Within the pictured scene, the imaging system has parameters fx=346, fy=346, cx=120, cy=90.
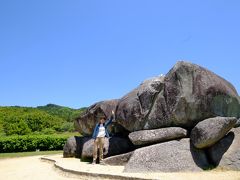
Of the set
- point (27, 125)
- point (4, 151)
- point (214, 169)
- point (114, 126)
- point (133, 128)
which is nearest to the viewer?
point (214, 169)

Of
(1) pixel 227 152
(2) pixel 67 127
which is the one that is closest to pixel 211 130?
(1) pixel 227 152

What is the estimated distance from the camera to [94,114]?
18609 mm

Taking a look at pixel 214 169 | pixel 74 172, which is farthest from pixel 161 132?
pixel 74 172

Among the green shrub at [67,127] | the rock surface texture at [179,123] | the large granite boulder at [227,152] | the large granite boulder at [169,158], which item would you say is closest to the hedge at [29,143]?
the rock surface texture at [179,123]

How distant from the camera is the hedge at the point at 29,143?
30.1 meters

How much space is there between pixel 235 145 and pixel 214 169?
4.42 feet

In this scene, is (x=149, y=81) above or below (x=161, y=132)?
above

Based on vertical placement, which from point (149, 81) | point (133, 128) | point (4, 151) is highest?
point (149, 81)

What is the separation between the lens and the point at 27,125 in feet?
181

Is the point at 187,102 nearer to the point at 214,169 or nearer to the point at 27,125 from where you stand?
the point at 214,169

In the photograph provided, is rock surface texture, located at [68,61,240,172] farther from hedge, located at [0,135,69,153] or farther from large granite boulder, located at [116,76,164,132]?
hedge, located at [0,135,69,153]

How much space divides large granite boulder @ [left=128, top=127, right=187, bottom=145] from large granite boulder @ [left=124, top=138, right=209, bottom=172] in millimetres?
473

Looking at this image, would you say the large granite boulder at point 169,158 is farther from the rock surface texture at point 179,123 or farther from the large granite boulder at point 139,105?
the large granite boulder at point 139,105

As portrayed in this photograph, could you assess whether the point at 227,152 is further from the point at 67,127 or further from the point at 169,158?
the point at 67,127
